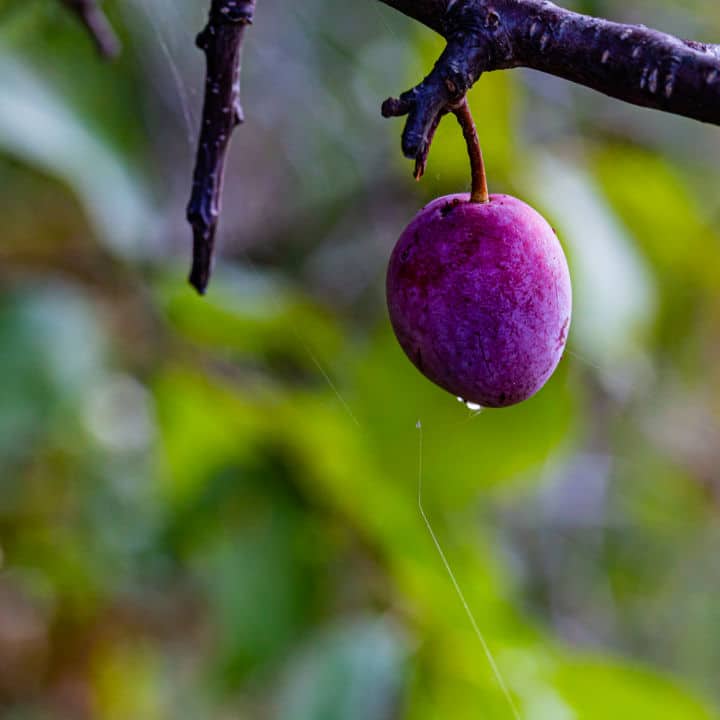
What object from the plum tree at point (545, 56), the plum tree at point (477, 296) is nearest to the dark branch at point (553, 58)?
the plum tree at point (545, 56)

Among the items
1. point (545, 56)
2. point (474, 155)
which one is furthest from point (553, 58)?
point (474, 155)

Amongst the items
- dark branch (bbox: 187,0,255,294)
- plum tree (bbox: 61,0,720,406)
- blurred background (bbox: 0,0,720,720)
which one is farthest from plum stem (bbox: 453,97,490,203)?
blurred background (bbox: 0,0,720,720)

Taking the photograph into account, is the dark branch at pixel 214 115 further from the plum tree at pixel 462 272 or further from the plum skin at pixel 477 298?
the plum skin at pixel 477 298

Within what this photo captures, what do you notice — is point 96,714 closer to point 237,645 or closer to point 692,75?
point 237,645

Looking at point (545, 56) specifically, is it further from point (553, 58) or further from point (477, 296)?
point (477, 296)

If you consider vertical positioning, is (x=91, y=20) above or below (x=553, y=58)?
above

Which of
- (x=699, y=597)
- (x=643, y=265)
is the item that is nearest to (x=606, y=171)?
(x=643, y=265)
